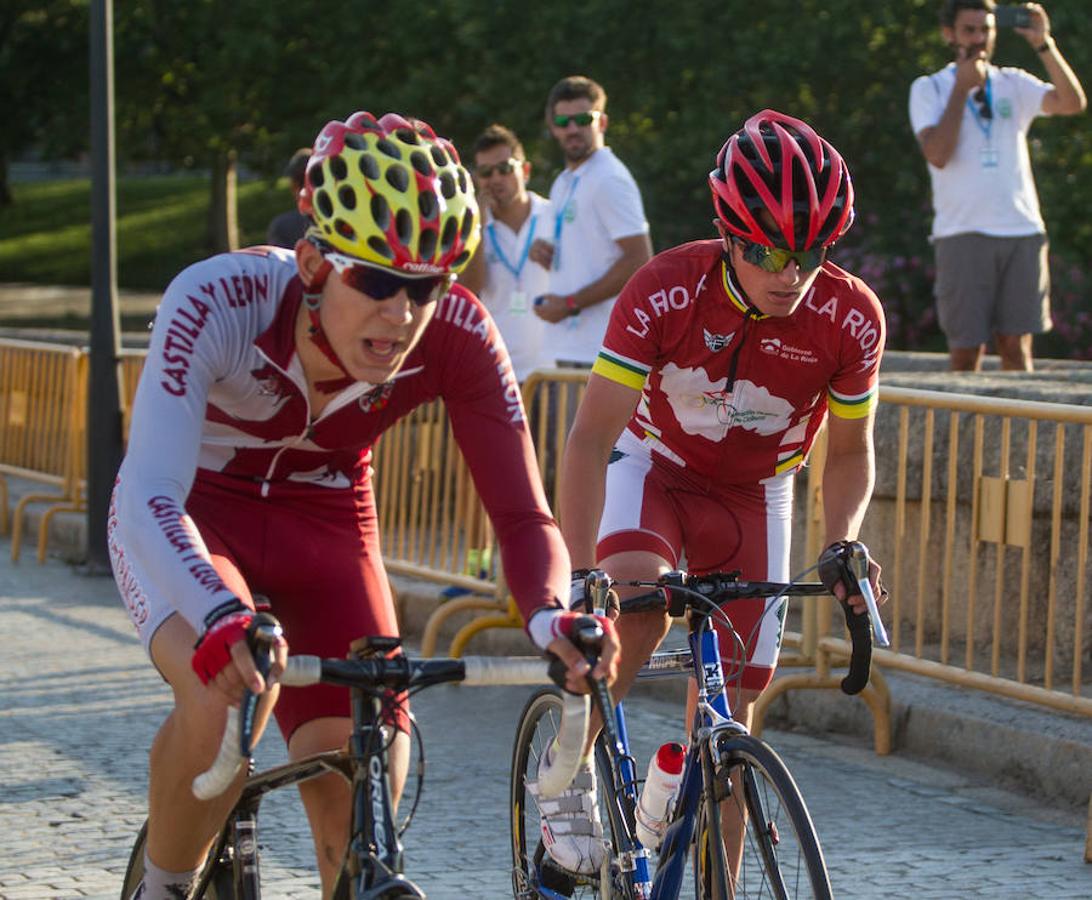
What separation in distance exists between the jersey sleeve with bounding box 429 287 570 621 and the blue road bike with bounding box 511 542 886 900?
451 mm

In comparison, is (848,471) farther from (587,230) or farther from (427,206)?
(587,230)

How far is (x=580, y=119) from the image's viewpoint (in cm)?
977

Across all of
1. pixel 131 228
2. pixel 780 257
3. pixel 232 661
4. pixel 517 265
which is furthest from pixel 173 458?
pixel 131 228

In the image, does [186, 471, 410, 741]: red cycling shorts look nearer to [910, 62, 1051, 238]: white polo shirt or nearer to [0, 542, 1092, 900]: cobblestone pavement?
[0, 542, 1092, 900]: cobblestone pavement

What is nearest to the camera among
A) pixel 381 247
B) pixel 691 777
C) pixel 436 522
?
pixel 381 247

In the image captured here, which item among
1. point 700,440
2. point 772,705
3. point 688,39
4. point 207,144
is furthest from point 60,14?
point 700,440

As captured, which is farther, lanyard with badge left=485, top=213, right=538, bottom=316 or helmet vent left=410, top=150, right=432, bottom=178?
lanyard with badge left=485, top=213, right=538, bottom=316

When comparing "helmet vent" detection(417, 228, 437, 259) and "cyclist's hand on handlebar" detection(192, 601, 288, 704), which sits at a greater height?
"helmet vent" detection(417, 228, 437, 259)

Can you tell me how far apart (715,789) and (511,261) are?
6.32 metres

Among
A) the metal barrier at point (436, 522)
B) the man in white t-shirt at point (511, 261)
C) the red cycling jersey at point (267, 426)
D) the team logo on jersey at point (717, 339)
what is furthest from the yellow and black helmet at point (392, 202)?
the man in white t-shirt at point (511, 261)

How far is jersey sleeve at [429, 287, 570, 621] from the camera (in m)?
3.77

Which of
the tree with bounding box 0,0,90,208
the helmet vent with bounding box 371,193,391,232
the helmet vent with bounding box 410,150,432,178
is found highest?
the tree with bounding box 0,0,90,208

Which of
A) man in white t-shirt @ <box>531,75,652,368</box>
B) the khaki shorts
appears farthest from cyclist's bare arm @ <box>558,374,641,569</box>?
the khaki shorts

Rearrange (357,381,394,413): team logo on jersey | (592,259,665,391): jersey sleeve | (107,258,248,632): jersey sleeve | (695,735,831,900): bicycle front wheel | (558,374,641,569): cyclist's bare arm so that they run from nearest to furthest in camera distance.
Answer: (107,258,248,632): jersey sleeve
(695,735,831,900): bicycle front wheel
(357,381,394,413): team logo on jersey
(558,374,641,569): cyclist's bare arm
(592,259,665,391): jersey sleeve
